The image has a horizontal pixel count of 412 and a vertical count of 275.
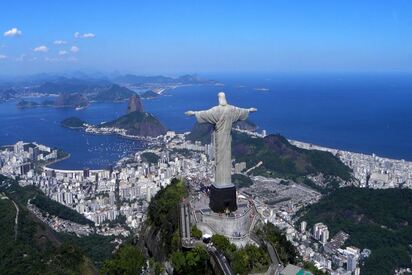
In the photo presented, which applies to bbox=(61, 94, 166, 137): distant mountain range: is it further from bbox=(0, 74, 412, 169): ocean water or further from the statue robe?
the statue robe

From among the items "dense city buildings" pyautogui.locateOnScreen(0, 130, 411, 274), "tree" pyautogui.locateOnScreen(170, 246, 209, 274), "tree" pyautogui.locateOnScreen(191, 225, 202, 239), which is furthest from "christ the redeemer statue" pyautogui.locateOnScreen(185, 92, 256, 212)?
"dense city buildings" pyautogui.locateOnScreen(0, 130, 411, 274)

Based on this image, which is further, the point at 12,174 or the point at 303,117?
the point at 303,117

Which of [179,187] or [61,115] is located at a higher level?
[179,187]

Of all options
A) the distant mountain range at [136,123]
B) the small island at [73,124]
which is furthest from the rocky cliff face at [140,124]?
the small island at [73,124]

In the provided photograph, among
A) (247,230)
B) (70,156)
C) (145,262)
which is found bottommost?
(70,156)

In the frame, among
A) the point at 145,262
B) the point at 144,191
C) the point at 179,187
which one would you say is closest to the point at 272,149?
the point at 144,191

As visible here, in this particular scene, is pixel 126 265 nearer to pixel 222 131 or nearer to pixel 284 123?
pixel 222 131

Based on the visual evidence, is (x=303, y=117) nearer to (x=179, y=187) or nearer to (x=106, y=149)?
(x=106, y=149)

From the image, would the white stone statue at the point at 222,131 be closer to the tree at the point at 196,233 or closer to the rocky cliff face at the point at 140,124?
the tree at the point at 196,233
